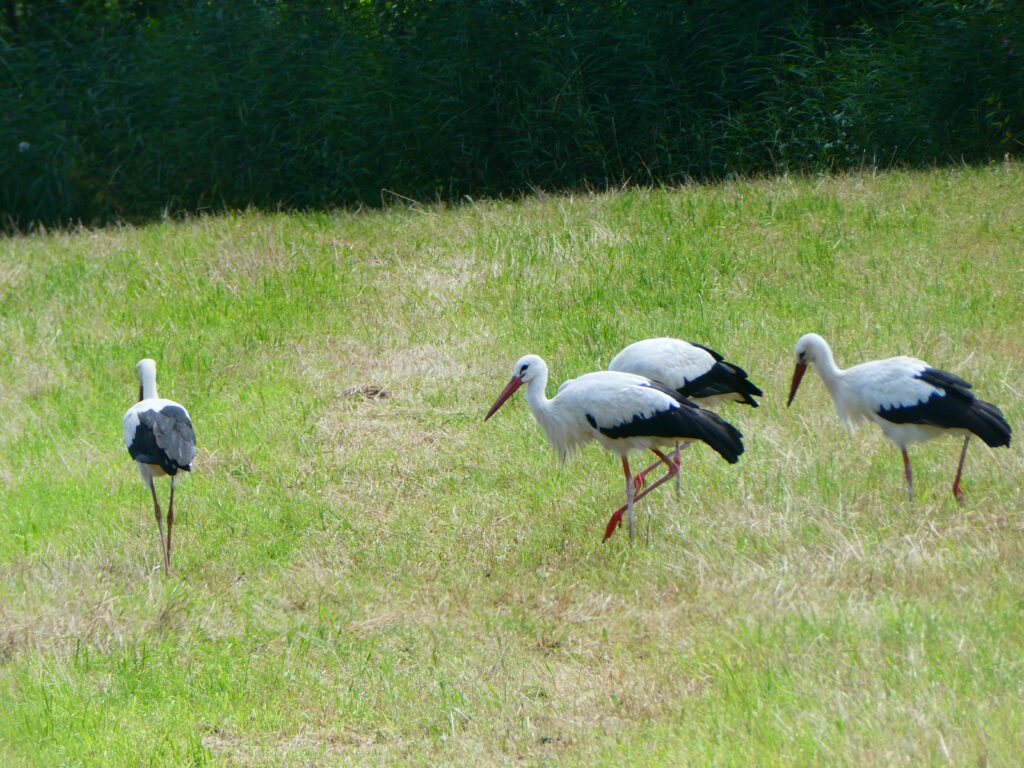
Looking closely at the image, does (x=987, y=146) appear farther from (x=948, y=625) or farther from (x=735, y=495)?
(x=948, y=625)

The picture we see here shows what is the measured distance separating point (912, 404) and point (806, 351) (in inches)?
30.9

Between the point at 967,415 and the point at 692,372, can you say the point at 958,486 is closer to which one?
the point at 967,415

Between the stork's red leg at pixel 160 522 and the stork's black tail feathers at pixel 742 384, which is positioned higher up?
the stork's black tail feathers at pixel 742 384

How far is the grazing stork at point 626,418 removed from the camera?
243 inches

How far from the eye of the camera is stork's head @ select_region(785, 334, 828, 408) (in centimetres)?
658

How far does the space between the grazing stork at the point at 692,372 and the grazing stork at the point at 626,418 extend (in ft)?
1.42

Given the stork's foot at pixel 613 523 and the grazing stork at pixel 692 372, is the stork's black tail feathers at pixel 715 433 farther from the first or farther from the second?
the grazing stork at pixel 692 372

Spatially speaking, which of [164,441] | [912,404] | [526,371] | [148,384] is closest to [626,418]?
[526,371]

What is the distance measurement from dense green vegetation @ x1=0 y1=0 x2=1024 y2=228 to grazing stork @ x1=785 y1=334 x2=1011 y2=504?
704cm

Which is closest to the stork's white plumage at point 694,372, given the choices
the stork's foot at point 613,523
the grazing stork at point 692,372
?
the grazing stork at point 692,372

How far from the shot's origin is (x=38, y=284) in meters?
11.4

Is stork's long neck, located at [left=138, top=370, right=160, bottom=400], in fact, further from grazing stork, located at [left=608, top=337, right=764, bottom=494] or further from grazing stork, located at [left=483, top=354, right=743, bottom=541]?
grazing stork, located at [left=608, top=337, right=764, bottom=494]

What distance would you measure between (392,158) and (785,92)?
14.9ft

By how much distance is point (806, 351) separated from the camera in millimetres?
6680
